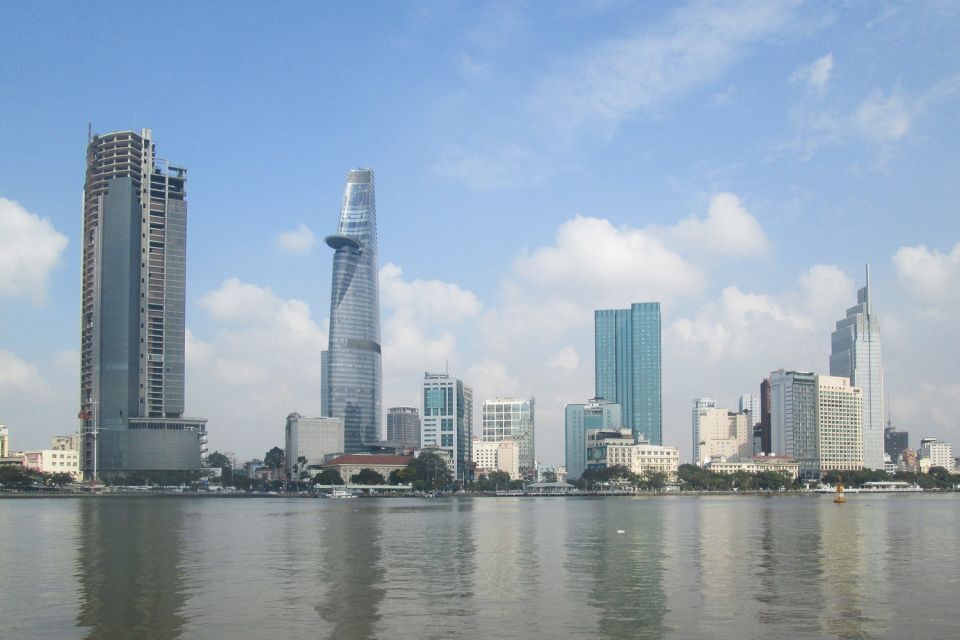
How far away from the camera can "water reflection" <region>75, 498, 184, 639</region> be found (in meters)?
41.4

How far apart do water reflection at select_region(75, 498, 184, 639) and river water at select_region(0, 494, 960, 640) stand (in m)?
0.15

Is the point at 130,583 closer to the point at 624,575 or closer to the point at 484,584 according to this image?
the point at 484,584

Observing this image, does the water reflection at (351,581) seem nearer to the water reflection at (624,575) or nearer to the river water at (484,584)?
the river water at (484,584)

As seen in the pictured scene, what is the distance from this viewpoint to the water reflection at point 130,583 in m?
41.4

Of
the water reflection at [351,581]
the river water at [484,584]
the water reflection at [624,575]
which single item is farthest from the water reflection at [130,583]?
the water reflection at [624,575]

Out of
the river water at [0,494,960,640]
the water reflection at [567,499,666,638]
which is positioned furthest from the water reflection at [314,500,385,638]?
the water reflection at [567,499,666,638]

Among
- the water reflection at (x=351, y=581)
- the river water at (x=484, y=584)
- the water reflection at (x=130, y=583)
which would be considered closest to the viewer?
the river water at (x=484, y=584)

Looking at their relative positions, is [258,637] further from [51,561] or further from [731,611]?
[51,561]

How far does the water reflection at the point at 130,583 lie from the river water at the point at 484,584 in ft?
0.50

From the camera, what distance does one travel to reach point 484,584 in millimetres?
53500

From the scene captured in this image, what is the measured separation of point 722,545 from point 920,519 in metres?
54.6

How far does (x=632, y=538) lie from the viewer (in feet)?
279

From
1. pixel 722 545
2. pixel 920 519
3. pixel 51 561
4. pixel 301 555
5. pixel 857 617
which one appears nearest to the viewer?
pixel 857 617

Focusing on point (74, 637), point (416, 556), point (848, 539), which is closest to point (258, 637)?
point (74, 637)
